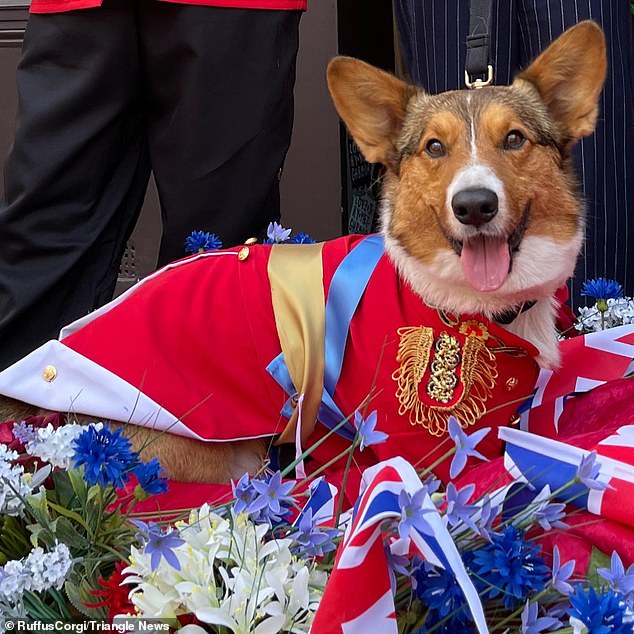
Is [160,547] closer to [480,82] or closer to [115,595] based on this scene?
[115,595]

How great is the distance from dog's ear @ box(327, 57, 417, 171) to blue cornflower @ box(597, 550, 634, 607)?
3.77 ft

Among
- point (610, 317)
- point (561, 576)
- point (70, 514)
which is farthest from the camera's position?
point (610, 317)

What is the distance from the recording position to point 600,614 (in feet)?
2.93

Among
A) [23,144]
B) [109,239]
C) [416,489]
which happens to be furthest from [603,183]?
[416,489]

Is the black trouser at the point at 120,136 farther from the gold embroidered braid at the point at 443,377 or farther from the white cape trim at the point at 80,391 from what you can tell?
the gold embroidered braid at the point at 443,377

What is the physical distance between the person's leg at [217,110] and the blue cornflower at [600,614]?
166cm

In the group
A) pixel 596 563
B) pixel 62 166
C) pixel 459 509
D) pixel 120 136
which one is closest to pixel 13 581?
pixel 459 509

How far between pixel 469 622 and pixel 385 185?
1.18 metres

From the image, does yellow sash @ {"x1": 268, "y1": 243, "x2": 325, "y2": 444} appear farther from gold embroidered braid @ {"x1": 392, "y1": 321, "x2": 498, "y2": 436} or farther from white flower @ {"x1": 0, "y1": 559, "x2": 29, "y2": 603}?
white flower @ {"x1": 0, "y1": 559, "x2": 29, "y2": 603}

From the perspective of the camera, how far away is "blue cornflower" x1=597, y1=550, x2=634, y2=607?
3.26ft

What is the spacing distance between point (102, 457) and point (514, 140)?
1.14m

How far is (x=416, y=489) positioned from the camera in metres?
0.99

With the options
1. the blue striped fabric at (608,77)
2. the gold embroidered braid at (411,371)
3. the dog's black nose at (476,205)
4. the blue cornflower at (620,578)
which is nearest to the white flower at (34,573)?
the blue cornflower at (620,578)

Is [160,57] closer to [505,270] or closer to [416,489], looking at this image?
[505,270]
